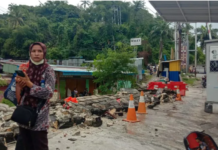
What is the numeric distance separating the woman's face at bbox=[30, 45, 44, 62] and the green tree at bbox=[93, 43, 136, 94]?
36.5 ft

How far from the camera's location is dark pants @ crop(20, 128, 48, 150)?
106 inches

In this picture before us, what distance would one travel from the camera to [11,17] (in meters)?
Answer: 60.6

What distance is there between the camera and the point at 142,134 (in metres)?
5.45

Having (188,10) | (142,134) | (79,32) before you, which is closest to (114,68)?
(188,10)

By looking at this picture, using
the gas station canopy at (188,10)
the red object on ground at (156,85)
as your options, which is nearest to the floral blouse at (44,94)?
the gas station canopy at (188,10)

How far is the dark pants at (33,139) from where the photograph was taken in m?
2.71

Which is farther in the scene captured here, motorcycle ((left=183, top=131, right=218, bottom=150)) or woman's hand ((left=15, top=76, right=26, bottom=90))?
motorcycle ((left=183, top=131, right=218, bottom=150))

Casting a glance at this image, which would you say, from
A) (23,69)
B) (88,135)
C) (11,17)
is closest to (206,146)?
(23,69)

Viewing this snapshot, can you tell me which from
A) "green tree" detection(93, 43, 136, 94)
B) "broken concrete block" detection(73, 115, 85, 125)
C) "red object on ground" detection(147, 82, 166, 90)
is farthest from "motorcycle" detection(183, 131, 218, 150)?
"green tree" detection(93, 43, 136, 94)

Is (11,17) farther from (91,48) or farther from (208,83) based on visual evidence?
(208,83)

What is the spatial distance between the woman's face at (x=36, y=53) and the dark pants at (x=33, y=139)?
87 cm

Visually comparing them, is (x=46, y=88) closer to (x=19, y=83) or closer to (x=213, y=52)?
(x=19, y=83)

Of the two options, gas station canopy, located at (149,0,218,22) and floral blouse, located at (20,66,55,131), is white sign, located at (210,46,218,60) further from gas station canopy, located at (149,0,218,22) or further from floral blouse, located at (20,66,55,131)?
floral blouse, located at (20,66,55,131)

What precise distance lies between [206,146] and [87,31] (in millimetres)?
56569
